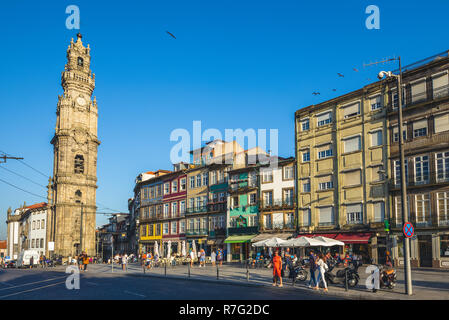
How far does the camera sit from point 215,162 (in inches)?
2162

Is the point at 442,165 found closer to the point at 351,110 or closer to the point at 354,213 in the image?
the point at 354,213

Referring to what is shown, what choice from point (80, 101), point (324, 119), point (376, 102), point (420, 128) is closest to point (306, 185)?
point (324, 119)

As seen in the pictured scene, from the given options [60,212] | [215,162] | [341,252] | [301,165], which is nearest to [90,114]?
[60,212]

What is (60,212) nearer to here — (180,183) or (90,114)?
(90,114)

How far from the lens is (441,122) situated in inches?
1305

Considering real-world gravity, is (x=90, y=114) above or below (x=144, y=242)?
Result: above

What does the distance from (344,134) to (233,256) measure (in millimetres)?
19070

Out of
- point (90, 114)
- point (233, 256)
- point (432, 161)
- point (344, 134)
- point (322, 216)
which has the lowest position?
point (233, 256)

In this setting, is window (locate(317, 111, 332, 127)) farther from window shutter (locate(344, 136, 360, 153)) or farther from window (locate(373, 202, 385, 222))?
window (locate(373, 202, 385, 222))

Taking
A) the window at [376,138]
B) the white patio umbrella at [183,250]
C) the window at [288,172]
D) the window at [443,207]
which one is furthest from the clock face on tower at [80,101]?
the window at [443,207]

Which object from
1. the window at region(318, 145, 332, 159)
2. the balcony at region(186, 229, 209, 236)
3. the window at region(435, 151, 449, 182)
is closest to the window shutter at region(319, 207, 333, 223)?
the window at region(318, 145, 332, 159)

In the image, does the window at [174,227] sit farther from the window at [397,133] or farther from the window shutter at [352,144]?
the window at [397,133]

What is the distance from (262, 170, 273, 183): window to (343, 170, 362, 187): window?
8.99m

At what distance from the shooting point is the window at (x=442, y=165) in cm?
3241
